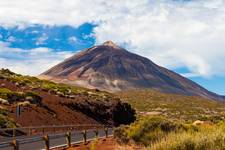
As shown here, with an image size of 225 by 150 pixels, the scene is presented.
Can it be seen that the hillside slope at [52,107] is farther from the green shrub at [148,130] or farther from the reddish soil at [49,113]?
the green shrub at [148,130]

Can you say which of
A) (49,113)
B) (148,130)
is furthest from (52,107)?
(148,130)

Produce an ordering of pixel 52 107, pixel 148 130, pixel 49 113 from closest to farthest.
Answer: pixel 148 130, pixel 49 113, pixel 52 107

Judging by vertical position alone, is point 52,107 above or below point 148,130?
above

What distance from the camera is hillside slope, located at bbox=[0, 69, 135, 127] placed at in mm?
56406

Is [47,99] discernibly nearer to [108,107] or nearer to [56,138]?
[108,107]

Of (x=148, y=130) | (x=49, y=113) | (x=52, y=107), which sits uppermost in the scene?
(x=52, y=107)

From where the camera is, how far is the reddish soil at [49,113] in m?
54.7

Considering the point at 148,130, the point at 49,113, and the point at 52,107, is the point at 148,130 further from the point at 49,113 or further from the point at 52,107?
the point at 52,107

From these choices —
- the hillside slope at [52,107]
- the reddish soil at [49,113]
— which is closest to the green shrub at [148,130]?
the hillside slope at [52,107]

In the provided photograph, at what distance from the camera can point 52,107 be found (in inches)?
2633

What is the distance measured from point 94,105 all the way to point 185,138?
65.5 metres

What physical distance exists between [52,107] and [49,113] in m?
3.85

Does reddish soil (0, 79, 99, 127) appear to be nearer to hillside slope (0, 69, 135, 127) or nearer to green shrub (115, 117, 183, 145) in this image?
hillside slope (0, 69, 135, 127)

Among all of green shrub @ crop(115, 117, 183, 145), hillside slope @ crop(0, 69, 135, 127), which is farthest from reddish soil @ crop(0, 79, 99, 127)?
green shrub @ crop(115, 117, 183, 145)
